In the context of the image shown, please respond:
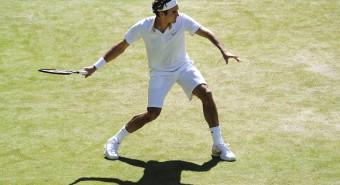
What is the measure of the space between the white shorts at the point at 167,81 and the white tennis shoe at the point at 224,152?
0.74 metres

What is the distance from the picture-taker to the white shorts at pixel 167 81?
945 cm

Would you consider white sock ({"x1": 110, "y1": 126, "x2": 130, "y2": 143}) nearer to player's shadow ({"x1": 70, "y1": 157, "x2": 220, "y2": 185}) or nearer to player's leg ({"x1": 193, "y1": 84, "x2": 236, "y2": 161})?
player's shadow ({"x1": 70, "y1": 157, "x2": 220, "y2": 185})

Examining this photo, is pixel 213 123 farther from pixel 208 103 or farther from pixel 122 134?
pixel 122 134

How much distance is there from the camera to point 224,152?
9.43 metres

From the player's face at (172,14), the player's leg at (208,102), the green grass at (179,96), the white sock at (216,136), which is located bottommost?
the green grass at (179,96)

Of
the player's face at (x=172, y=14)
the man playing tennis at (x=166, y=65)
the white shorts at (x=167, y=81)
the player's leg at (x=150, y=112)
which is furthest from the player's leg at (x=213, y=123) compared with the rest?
the player's face at (x=172, y=14)

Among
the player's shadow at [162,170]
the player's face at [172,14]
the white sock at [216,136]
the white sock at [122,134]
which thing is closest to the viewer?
the player's shadow at [162,170]

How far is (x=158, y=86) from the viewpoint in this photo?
373 inches

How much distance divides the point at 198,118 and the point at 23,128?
97.2 inches

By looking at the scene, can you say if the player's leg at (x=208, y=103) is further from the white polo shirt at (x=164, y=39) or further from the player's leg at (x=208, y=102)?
the white polo shirt at (x=164, y=39)

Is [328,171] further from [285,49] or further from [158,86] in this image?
[285,49]

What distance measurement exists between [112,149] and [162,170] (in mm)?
764

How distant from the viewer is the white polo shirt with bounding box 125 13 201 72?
9367mm

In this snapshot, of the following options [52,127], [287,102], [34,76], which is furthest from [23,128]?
[287,102]
